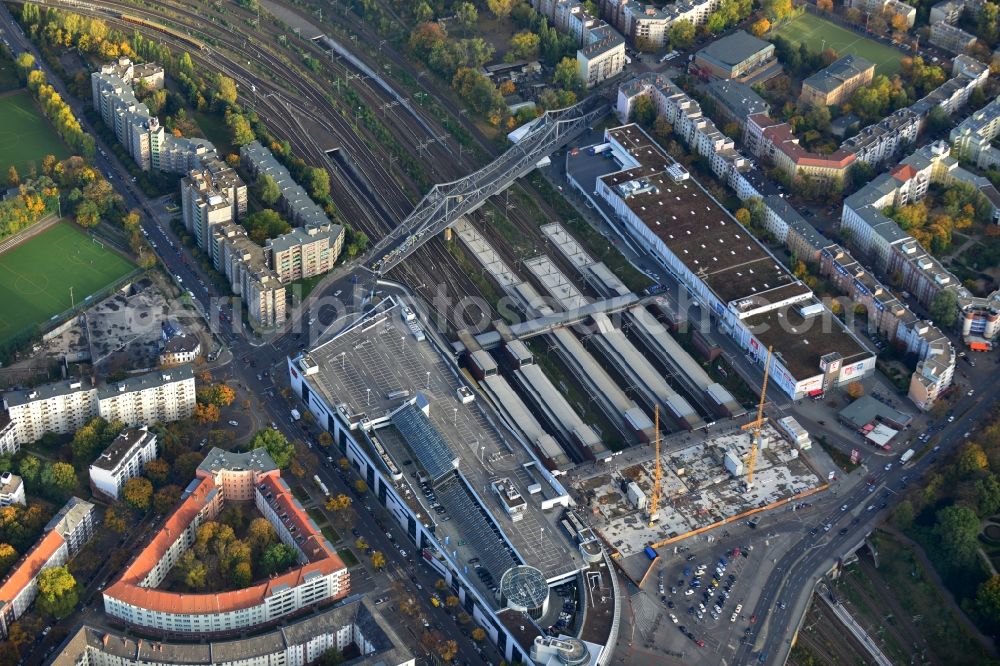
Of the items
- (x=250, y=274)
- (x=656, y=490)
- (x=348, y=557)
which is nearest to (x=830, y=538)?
(x=656, y=490)

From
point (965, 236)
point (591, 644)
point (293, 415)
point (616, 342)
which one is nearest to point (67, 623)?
point (293, 415)

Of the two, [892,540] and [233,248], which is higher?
[233,248]

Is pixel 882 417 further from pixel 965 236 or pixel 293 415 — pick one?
pixel 293 415

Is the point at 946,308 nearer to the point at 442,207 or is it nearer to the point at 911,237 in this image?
the point at 911,237

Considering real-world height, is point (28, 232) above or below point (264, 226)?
above

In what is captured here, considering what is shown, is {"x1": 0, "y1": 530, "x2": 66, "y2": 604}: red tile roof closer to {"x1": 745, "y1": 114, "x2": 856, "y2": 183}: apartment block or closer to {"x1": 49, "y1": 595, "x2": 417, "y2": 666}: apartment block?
{"x1": 49, "y1": 595, "x2": 417, "y2": 666}: apartment block

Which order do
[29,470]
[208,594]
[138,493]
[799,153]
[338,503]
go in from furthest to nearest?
[799,153] → [338,503] → [29,470] → [138,493] → [208,594]
